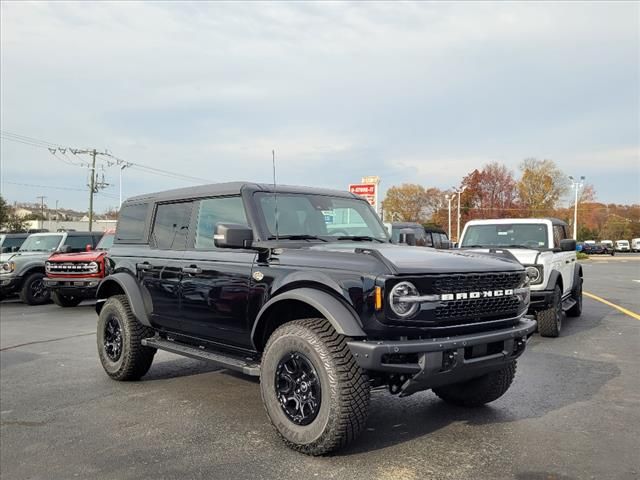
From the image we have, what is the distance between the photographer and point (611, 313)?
11.1 meters

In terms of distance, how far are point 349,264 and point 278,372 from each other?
97 cm

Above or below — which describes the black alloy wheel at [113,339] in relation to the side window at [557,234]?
below

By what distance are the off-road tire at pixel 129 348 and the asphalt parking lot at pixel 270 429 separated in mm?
139

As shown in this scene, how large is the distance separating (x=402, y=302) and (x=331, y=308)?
18.5 inches

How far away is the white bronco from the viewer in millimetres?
8070

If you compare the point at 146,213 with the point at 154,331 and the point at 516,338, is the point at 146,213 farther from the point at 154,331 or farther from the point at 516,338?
the point at 516,338

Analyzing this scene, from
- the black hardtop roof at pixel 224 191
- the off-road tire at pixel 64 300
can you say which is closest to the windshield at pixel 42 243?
the off-road tire at pixel 64 300

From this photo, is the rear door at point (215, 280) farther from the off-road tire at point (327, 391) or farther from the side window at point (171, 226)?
the off-road tire at point (327, 391)

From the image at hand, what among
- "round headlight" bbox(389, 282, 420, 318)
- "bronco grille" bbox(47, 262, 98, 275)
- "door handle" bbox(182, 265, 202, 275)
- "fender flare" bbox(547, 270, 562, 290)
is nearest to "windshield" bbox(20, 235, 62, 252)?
"bronco grille" bbox(47, 262, 98, 275)

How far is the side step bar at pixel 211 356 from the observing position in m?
4.28

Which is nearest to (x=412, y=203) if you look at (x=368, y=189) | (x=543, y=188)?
(x=543, y=188)

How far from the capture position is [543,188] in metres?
66.7

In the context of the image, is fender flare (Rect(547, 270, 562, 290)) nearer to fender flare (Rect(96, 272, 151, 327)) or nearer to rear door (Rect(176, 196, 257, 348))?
rear door (Rect(176, 196, 257, 348))

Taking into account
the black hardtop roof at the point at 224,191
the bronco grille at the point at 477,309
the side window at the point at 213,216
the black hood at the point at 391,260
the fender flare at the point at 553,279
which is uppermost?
the black hardtop roof at the point at 224,191
